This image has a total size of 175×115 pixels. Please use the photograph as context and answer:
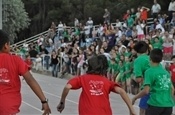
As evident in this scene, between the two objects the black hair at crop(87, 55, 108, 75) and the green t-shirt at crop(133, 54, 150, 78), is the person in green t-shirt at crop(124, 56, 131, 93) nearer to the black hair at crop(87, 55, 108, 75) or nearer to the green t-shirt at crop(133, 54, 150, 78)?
the green t-shirt at crop(133, 54, 150, 78)

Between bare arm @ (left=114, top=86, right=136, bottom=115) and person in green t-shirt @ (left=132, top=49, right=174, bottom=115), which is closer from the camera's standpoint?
bare arm @ (left=114, top=86, right=136, bottom=115)

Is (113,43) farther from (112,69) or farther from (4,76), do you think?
(4,76)

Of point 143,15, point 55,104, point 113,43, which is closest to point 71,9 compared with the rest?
point 143,15

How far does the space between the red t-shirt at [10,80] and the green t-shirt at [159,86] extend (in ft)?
6.72

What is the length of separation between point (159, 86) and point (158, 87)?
2 centimetres

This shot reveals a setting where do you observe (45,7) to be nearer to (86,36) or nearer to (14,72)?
(86,36)

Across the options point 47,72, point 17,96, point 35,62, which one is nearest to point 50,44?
point 35,62

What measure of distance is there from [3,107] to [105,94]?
127 cm

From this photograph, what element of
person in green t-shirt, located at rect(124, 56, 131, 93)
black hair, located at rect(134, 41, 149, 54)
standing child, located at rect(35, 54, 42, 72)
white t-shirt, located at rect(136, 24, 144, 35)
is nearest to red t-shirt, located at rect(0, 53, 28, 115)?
black hair, located at rect(134, 41, 149, 54)

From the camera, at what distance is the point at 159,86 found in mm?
8188

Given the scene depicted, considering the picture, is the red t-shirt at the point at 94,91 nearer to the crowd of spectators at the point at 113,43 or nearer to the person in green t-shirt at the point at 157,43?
the crowd of spectators at the point at 113,43

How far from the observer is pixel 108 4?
55.6 meters

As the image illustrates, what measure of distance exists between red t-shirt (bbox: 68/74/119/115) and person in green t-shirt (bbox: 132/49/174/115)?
128cm

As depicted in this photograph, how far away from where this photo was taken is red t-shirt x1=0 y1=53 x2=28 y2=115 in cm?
685
